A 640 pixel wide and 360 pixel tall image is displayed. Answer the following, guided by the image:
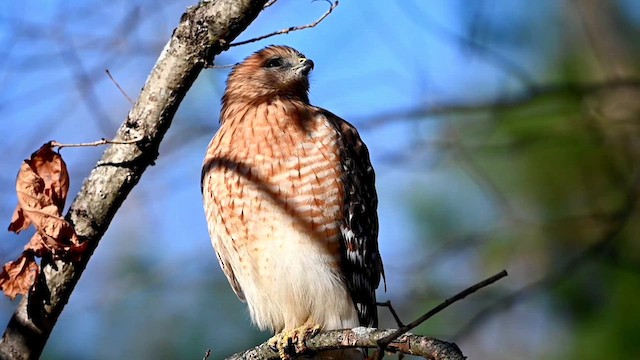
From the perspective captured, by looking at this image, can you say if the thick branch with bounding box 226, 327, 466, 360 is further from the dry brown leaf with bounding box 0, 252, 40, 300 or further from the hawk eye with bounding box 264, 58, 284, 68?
the hawk eye with bounding box 264, 58, 284, 68

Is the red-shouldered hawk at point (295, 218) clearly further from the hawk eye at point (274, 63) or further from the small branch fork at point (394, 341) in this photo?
the hawk eye at point (274, 63)

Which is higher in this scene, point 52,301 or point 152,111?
point 152,111

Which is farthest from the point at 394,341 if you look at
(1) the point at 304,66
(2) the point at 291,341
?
(1) the point at 304,66

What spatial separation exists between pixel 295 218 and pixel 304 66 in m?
1.17

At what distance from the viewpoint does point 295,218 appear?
4254 mm

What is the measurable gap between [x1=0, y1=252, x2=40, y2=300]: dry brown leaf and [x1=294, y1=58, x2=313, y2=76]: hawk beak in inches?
82.5

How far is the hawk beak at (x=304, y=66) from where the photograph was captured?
511 centimetres

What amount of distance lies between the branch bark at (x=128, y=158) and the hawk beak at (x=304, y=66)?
5.65 ft

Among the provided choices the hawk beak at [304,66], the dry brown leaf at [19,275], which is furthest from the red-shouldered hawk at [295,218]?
the dry brown leaf at [19,275]

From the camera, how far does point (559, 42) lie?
10125 mm

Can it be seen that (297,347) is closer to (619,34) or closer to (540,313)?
(540,313)

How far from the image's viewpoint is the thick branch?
2854 millimetres

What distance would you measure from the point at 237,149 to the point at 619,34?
5469 millimetres

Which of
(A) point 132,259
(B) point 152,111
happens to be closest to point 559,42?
(A) point 132,259
